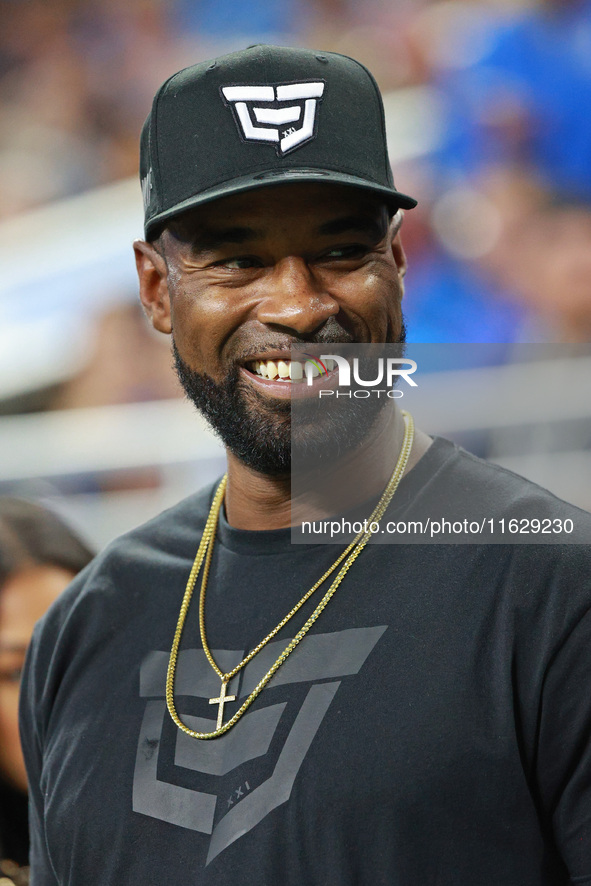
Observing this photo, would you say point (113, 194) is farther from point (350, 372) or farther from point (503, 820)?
point (503, 820)

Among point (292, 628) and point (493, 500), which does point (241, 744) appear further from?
point (493, 500)

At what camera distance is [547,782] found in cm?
108

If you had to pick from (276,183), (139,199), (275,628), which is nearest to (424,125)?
(139,199)

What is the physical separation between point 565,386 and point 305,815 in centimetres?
174

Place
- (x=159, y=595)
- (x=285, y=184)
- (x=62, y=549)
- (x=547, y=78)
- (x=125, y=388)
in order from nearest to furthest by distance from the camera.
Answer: (x=285, y=184) → (x=159, y=595) → (x=62, y=549) → (x=547, y=78) → (x=125, y=388)

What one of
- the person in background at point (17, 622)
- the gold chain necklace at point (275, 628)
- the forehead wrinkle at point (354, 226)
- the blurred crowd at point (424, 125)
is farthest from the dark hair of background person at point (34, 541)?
the forehead wrinkle at point (354, 226)

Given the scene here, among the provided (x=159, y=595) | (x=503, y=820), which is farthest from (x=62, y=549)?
(x=503, y=820)

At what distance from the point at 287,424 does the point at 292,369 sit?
0.27 feet

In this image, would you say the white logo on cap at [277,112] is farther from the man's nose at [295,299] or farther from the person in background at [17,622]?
the person in background at [17,622]

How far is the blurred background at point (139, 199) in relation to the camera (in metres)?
2.84

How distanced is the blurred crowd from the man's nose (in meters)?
1.59

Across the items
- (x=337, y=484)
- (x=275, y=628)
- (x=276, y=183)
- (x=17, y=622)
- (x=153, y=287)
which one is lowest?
(x=17, y=622)

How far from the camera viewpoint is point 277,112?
1.31m

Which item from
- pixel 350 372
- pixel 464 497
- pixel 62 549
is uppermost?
pixel 350 372
